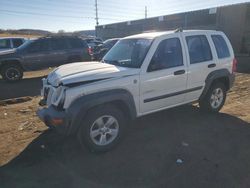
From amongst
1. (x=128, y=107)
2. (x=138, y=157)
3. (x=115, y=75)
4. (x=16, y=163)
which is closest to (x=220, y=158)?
(x=138, y=157)

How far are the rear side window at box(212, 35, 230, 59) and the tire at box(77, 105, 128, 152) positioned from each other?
2.94 metres

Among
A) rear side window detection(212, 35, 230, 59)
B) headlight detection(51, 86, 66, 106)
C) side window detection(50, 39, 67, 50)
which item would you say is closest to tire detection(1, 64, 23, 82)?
side window detection(50, 39, 67, 50)

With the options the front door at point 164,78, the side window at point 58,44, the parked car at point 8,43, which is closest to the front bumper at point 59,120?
the front door at point 164,78

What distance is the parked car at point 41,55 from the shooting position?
11.7 m

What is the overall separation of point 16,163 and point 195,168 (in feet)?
9.19

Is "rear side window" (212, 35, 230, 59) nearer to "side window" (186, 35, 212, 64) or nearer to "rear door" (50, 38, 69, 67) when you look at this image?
"side window" (186, 35, 212, 64)

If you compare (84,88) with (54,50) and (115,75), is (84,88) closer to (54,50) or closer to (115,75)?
(115,75)

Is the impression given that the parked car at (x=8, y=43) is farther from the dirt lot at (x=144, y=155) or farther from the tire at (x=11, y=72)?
the dirt lot at (x=144, y=155)

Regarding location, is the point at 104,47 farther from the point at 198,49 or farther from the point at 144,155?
the point at 144,155

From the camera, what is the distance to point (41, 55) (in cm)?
1216

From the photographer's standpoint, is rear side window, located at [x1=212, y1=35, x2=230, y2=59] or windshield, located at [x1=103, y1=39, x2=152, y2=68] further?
rear side window, located at [x1=212, y1=35, x2=230, y2=59]

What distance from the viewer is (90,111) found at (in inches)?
170

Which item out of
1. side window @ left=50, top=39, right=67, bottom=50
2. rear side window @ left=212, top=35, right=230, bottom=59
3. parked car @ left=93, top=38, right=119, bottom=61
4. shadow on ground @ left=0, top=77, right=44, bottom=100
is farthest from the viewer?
side window @ left=50, top=39, right=67, bottom=50

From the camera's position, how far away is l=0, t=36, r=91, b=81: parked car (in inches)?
459
